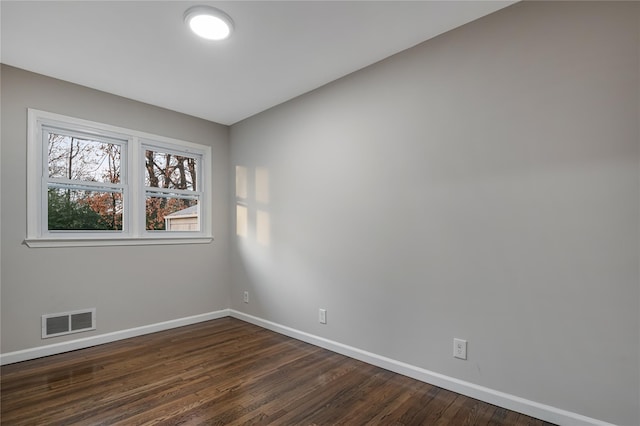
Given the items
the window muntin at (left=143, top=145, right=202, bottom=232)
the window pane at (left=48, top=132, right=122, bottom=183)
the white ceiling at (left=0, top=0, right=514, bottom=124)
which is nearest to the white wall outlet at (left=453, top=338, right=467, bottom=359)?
the white ceiling at (left=0, top=0, right=514, bottom=124)

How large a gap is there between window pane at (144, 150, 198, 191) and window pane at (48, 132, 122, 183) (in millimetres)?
321

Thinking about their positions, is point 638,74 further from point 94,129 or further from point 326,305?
point 94,129

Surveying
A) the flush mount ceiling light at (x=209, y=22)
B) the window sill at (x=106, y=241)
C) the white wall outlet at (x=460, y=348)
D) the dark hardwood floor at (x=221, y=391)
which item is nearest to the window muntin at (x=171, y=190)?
the window sill at (x=106, y=241)

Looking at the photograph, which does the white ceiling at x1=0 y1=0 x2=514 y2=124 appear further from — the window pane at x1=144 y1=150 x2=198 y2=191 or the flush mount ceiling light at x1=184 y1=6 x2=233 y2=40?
the window pane at x1=144 y1=150 x2=198 y2=191

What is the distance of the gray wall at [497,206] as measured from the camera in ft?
5.74

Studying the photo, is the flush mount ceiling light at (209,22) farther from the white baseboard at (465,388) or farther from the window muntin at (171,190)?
the white baseboard at (465,388)

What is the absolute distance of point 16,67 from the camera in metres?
2.80

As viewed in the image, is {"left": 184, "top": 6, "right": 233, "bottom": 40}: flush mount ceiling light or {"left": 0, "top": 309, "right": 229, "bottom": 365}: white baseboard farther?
{"left": 0, "top": 309, "right": 229, "bottom": 365}: white baseboard

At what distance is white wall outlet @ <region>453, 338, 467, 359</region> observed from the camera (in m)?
2.23

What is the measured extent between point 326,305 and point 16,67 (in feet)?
11.2

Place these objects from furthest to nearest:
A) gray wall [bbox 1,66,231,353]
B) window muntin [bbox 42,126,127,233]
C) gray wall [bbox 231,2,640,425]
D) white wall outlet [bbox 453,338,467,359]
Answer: window muntin [bbox 42,126,127,233], gray wall [bbox 1,66,231,353], white wall outlet [bbox 453,338,467,359], gray wall [bbox 231,2,640,425]

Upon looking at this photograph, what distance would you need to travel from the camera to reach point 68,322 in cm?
304

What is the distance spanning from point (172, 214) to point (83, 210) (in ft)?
2.93

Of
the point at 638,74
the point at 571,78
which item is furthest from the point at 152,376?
the point at 638,74
